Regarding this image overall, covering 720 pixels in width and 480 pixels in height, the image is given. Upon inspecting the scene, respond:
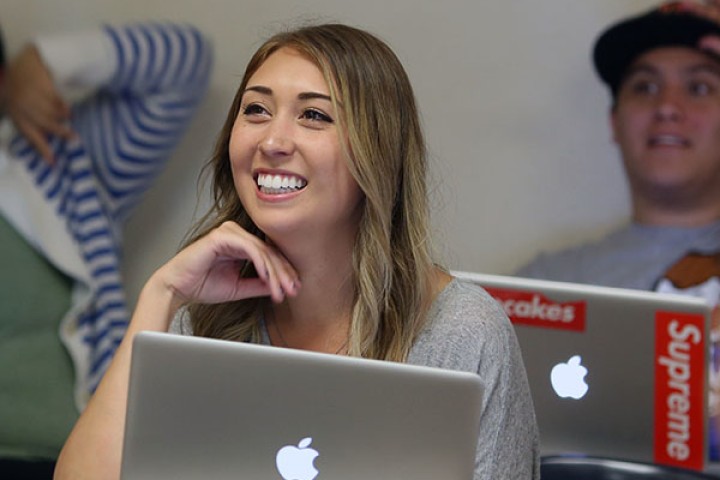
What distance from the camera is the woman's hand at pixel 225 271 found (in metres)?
1.65

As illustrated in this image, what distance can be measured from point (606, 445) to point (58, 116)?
1.82 m

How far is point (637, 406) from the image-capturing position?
1.71m

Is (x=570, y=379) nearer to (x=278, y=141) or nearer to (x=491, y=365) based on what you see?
(x=491, y=365)

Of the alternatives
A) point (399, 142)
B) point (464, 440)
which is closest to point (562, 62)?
point (399, 142)

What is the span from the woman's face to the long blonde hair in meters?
0.02

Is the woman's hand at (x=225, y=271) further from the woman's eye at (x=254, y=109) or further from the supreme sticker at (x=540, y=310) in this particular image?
the supreme sticker at (x=540, y=310)

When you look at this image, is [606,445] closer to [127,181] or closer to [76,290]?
[76,290]

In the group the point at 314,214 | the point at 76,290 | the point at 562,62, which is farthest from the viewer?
→ the point at 562,62

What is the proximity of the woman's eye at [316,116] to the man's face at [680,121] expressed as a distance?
5.11ft

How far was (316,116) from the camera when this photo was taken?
162 cm

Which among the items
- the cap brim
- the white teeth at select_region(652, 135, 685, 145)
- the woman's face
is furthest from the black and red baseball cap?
the woman's face

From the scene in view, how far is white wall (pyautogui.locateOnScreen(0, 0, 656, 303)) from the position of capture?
3.14 meters

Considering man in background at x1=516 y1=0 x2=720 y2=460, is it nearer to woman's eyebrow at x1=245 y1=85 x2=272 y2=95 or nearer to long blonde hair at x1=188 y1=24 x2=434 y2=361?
long blonde hair at x1=188 y1=24 x2=434 y2=361

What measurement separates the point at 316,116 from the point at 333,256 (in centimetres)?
20
